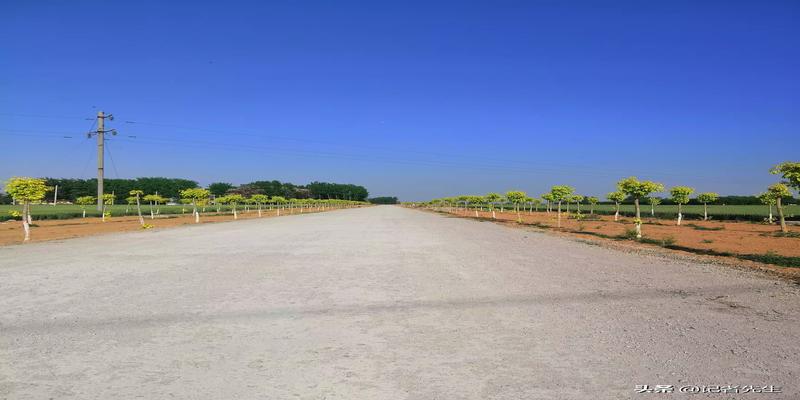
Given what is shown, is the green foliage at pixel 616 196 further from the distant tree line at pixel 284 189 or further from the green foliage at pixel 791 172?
the distant tree line at pixel 284 189

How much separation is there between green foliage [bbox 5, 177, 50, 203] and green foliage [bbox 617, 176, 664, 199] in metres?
26.8

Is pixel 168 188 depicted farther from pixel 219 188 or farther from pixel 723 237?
pixel 723 237

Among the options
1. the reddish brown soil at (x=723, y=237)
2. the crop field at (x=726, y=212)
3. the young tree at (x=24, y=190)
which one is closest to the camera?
the reddish brown soil at (x=723, y=237)

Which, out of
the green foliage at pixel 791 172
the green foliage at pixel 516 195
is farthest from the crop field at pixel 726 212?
the green foliage at pixel 791 172

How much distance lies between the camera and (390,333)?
16.3ft

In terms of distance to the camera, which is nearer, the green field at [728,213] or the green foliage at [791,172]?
the green foliage at [791,172]

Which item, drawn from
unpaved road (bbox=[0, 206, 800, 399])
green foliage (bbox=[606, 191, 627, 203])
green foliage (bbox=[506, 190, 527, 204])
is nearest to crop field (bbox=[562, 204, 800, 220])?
green foliage (bbox=[606, 191, 627, 203])

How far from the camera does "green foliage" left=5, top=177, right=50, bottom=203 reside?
64.7 feet

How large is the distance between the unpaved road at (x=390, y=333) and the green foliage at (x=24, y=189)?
12.5 m

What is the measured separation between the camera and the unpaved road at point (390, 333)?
142 inches

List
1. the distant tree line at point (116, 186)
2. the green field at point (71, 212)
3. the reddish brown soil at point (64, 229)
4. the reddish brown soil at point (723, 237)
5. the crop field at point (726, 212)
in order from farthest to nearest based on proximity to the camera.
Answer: the distant tree line at point (116, 186)
the crop field at point (726, 212)
the green field at point (71, 212)
the reddish brown soil at point (64, 229)
the reddish brown soil at point (723, 237)

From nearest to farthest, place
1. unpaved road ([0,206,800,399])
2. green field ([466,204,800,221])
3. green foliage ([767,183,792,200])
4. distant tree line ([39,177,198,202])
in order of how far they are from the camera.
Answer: unpaved road ([0,206,800,399])
green foliage ([767,183,792,200])
green field ([466,204,800,221])
distant tree line ([39,177,198,202])

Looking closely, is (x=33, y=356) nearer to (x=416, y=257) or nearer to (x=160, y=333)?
(x=160, y=333)

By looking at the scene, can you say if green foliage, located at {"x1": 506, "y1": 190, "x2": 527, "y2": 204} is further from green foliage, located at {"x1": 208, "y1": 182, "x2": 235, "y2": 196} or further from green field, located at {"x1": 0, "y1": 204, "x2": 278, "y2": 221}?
green foliage, located at {"x1": 208, "y1": 182, "x2": 235, "y2": 196}
